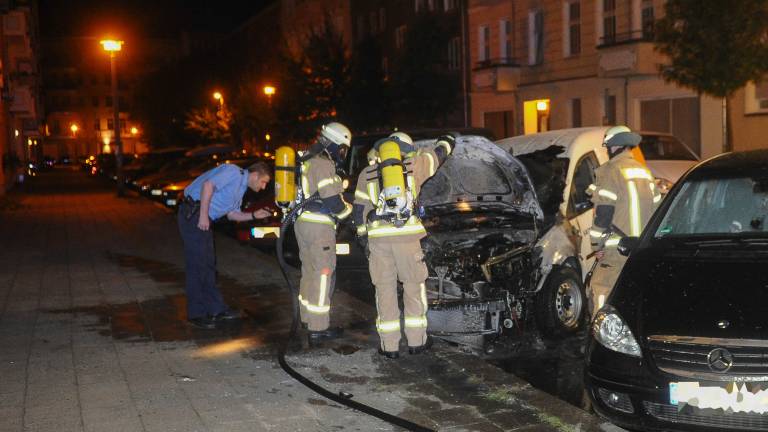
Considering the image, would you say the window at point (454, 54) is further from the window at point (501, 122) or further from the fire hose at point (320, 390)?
the fire hose at point (320, 390)

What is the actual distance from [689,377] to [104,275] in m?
8.78

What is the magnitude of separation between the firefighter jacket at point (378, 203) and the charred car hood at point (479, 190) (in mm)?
1264

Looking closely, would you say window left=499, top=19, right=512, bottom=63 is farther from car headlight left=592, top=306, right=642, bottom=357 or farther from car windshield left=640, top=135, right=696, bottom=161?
car headlight left=592, top=306, right=642, bottom=357

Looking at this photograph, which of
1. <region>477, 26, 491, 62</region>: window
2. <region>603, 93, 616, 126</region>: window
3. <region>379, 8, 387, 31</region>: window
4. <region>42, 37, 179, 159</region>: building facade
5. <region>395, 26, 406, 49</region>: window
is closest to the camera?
<region>603, 93, 616, 126</region>: window

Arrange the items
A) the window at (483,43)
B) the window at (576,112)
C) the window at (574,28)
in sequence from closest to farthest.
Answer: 1. the window at (574,28)
2. the window at (576,112)
3. the window at (483,43)

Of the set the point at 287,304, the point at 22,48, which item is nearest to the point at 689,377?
the point at 287,304

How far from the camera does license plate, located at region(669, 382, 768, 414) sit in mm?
4063

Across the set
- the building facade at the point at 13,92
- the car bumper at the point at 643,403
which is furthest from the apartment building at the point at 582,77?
the building facade at the point at 13,92

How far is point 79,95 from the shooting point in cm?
10762

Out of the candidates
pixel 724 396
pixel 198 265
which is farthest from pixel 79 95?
pixel 724 396

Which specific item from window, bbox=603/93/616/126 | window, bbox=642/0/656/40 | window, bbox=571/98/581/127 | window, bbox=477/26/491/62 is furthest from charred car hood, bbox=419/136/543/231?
window, bbox=477/26/491/62

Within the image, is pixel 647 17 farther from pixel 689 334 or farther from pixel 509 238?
pixel 689 334

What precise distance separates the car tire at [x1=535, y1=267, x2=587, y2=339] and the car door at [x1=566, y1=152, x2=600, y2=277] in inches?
12.2

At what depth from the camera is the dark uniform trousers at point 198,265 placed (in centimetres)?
781
